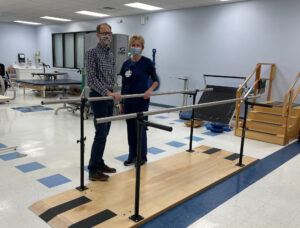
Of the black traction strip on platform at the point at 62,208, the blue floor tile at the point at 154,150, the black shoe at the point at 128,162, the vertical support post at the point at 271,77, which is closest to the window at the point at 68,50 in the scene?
the vertical support post at the point at 271,77

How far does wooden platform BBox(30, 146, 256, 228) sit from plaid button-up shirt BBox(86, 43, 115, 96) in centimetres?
96

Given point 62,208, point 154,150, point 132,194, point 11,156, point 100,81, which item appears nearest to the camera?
point 62,208

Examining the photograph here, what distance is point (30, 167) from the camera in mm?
3312

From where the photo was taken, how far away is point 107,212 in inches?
91.7

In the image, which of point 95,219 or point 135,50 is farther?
point 135,50

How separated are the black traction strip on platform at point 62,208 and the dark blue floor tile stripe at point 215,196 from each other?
63 cm

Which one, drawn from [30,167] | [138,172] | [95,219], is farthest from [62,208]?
[30,167]

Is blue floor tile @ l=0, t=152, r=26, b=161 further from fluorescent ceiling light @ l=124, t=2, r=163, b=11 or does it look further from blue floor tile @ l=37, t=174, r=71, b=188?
fluorescent ceiling light @ l=124, t=2, r=163, b=11

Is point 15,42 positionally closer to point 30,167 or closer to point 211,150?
point 30,167

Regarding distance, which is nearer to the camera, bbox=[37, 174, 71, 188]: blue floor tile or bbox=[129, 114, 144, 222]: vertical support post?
bbox=[129, 114, 144, 222]: vertical support post

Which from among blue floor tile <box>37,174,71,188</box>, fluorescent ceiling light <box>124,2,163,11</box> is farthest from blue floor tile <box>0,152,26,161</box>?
fluorescent ceiling light <box>124,2,163,11</box>

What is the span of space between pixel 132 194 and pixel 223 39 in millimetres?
5131

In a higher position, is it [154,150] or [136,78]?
[136,78]

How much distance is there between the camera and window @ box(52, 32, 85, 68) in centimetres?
1113
